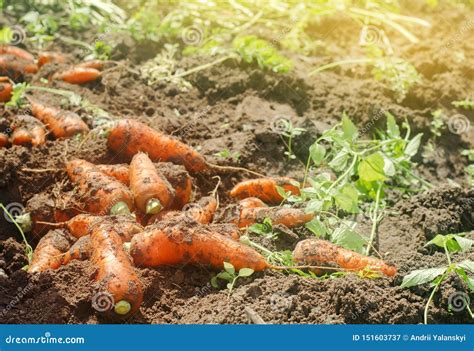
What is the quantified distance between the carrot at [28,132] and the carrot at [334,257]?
1.95 meters

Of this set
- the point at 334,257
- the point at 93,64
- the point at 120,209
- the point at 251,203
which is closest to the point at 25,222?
the point at 120,209

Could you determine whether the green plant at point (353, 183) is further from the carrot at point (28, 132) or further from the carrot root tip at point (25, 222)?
the carrot at point (28, 132)

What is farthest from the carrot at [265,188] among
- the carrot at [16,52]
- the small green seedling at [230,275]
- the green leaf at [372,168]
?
the carrot at [16,52]

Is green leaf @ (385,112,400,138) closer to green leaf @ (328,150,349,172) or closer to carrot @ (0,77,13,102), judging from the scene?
green leaf @ (328,150,349,172)

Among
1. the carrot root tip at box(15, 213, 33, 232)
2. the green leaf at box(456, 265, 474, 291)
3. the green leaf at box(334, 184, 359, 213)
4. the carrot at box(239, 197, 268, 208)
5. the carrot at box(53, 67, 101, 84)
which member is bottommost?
the carrot root tip at box(15, 213, 33, 232)

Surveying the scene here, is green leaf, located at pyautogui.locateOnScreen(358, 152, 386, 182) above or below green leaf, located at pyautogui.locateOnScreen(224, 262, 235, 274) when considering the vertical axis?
above

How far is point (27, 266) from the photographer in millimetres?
4277

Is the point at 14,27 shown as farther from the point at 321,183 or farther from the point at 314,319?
the point at 314,319

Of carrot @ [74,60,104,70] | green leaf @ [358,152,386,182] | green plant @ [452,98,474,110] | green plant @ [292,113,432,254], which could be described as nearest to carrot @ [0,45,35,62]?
carrot @ [74,60,104,70]

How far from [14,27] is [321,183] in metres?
3.83

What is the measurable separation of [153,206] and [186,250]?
0.46 m

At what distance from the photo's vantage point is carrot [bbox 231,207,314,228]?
4426 mm

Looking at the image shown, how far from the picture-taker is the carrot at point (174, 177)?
4609 mm

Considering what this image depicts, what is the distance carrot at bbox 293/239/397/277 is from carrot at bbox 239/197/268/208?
0.55 m
